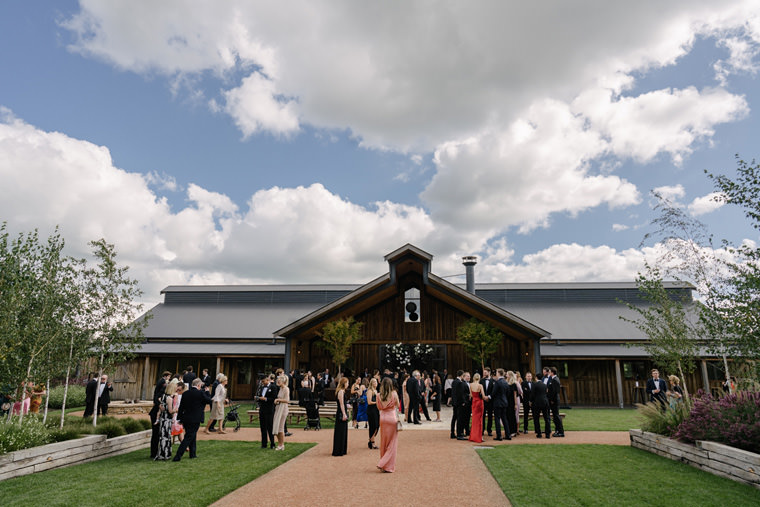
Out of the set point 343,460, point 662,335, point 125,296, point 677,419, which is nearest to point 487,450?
point 343,460

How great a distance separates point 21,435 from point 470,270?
1927cm

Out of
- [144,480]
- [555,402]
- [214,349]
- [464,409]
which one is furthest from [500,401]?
[214,349]

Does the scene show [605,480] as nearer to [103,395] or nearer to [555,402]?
[555,402]

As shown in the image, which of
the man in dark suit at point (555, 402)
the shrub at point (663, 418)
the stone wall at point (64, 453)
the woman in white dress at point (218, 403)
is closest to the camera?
the stone wall at point (64, 453)

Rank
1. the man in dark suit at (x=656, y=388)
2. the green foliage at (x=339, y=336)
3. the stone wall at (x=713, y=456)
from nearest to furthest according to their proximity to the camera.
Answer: the stone wall at (x=713, y=456)
the man in dark suit at (x=656, y=388)
the green foliage at (x=339, y=336)

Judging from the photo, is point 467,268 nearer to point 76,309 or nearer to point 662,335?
point 662,335

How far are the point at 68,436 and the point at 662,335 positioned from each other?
14636mm

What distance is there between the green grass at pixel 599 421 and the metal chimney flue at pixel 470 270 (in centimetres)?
790

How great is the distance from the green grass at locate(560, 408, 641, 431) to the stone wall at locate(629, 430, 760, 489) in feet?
9.53

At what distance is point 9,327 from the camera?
27.6 ft

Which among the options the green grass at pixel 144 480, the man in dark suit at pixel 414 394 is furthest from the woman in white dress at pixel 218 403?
the man in dark suit at pixel 414 394

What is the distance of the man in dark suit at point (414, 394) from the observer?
13562 millimetres

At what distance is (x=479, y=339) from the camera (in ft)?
63.1

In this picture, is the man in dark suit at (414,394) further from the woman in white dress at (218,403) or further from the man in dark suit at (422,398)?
the woman in white dress at (218,403)
